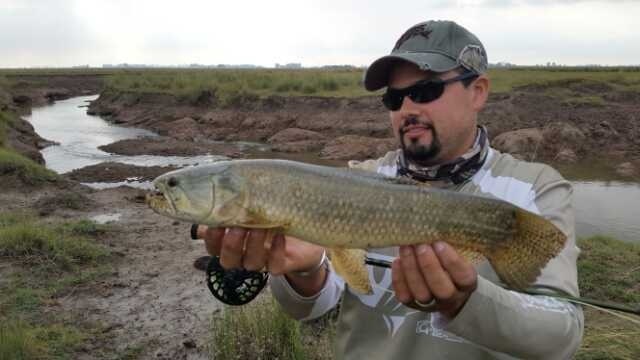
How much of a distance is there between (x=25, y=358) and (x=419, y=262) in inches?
188

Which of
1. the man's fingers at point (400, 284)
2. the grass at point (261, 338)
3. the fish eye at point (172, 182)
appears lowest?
the grass at point (261, 338)

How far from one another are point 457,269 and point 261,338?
3.84 m

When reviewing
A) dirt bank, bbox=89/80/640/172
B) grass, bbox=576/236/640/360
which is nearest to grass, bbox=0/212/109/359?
grass, bbox=576/236/640/360

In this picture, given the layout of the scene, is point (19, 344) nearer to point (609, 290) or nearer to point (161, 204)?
point (161, 204)

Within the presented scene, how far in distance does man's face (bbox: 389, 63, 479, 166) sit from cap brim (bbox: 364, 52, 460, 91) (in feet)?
0.20

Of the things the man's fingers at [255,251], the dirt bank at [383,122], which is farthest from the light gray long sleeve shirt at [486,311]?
the dirt bank at [383,122]

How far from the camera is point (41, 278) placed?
8391 mm

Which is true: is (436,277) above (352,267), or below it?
above

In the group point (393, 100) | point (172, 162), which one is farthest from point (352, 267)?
point (172, 162)

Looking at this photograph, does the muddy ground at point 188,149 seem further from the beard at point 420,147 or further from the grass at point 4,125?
the beard at point 420,147

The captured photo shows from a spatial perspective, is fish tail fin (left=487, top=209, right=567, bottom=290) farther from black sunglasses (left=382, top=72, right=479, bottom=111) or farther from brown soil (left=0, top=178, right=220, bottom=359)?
brown soil (left=0, top=178, right=220, bottom=359)

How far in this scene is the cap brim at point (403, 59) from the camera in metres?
3.25

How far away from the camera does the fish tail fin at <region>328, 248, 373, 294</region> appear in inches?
112

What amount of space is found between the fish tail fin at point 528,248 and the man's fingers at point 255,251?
1138mm
